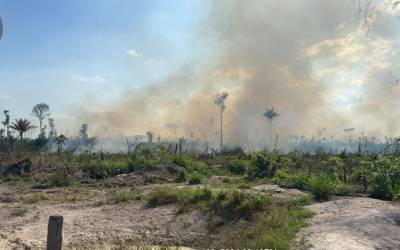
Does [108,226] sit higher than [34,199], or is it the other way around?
[34,199]

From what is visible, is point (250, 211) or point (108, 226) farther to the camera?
point (108, 226)

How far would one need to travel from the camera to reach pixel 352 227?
905 cm

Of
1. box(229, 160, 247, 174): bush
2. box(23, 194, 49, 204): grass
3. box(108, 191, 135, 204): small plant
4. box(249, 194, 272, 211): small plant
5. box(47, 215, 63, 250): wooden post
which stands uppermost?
box(229, 160, 247, 174): bush

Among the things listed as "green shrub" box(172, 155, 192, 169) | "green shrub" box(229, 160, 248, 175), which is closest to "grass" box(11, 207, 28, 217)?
"green shrub" box(172, 155, 192, 169)

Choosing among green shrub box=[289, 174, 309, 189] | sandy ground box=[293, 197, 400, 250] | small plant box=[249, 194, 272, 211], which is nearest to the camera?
sandy ground box=[293, 197, 400, 250]

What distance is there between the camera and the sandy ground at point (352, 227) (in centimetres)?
825

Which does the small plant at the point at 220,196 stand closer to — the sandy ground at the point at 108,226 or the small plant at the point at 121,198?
the sandy ground at the point at 108,226

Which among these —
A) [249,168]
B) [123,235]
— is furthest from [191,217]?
[249,168]

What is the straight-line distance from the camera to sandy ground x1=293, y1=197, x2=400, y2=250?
825 cm

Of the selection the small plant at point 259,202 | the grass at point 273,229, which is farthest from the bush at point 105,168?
the grass at point 273,229

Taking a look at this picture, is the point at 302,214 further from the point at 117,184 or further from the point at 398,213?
the point at 117,184

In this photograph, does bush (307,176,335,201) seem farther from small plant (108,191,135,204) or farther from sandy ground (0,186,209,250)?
small plant (108,191,135,204)

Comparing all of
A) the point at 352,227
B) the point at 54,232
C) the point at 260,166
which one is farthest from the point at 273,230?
the point at 260,166

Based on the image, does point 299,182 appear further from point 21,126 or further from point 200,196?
point 21,126
